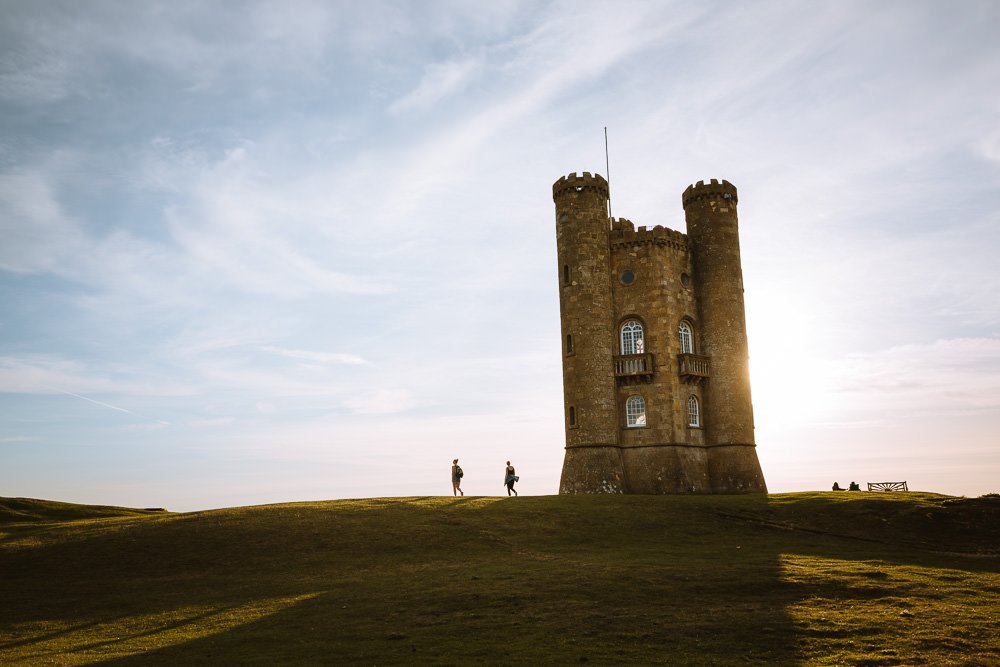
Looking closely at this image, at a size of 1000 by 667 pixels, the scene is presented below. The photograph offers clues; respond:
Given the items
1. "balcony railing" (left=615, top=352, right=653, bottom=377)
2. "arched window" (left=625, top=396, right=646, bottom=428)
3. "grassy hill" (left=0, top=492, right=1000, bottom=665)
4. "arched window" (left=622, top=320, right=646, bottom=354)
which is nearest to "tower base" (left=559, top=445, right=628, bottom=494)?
"arched window" (left=625, top=396, right=646, bottom=428)

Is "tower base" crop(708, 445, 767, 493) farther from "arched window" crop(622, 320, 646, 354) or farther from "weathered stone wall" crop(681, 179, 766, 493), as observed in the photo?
"arched window" crop(622, 320, 646, 354)

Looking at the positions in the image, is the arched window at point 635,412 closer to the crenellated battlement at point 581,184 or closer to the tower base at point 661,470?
the tower base at point 661,470

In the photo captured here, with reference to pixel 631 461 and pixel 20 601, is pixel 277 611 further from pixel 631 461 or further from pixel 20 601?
pixel 631 461

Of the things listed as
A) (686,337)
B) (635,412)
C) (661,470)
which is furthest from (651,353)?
(661,470)

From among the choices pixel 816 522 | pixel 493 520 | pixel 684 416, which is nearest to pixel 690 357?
pixel 684 416

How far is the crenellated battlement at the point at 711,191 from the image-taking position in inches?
2023

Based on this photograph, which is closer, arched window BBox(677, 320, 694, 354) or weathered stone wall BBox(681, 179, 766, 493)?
weathered stone wall BBox(681, 179, 766, 493)

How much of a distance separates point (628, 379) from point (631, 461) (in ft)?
15.9

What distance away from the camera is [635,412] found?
48.1m

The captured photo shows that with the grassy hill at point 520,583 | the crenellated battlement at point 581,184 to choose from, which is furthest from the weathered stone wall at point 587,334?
the grassy hill at point 520,583

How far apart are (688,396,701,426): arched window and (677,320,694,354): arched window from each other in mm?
2941

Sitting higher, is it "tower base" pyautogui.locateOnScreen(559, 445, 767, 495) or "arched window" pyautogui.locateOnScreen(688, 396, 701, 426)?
"arched window" pyautogui.locateOnScreen(688, 396, 701, 426)

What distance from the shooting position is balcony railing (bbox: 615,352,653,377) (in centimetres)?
4744

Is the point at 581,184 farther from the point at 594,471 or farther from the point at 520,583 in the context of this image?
the point at 520,583
